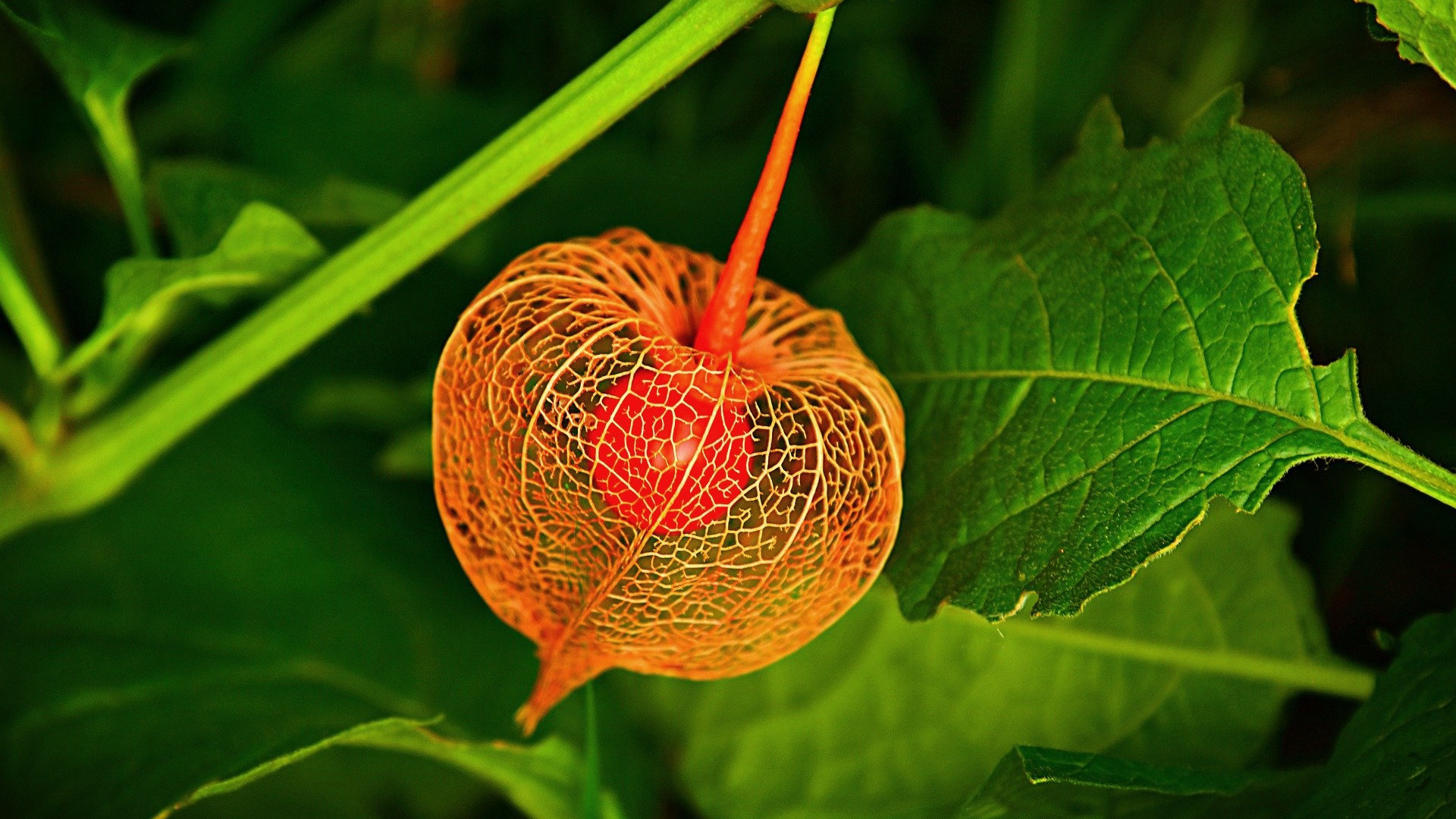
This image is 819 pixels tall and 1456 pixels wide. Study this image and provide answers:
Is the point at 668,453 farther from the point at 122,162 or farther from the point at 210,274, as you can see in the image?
the point at 122,162

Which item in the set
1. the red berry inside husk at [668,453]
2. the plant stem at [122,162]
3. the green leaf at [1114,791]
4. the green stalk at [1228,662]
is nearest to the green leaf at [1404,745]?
the green leaf at [1114,791]

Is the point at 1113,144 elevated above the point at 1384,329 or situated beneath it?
elevated above

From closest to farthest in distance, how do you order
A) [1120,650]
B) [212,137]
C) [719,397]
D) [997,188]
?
1. [719,397]
2. [1120,650]
3. [997,188]
4. [212,137]

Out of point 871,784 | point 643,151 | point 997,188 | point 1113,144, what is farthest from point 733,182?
point 871,784

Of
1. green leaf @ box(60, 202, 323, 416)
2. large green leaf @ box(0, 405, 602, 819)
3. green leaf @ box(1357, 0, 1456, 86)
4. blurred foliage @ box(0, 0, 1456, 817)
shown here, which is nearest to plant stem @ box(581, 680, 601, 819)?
large green leaf @ box(0, 405, 602, 819)

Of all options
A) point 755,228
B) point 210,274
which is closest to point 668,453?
point 755,228

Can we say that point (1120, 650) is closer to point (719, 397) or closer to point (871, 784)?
point (871, 784)

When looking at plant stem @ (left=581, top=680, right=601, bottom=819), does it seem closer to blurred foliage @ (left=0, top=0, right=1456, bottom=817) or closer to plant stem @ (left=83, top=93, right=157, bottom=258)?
blurred foliage @ (left=0, top=0, right=1456, bottom=817)
